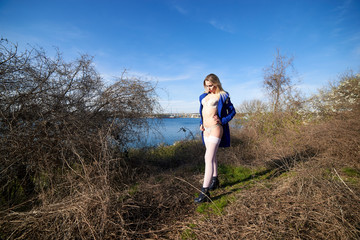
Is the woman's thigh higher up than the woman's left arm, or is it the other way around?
the woman's left arm

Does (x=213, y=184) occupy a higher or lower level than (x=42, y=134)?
lower

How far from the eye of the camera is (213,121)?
3174mm

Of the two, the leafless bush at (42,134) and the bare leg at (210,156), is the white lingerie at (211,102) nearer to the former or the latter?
the bare leg at (210,156)

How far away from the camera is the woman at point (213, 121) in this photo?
10.1 feet

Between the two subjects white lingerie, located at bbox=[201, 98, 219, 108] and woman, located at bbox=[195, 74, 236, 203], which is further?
white lingerie, located at bbox=[201, 98, 219, 108]

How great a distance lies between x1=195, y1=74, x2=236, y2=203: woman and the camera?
10.1 feet

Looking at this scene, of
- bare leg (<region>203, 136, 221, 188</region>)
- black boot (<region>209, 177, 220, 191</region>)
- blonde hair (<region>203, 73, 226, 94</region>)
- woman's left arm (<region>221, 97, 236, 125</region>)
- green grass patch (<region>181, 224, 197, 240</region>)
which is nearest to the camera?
green grass patch (<region>181, 224, 197, 240</region>)

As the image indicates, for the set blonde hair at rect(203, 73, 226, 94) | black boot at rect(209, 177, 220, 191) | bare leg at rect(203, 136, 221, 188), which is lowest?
black boot at rect(209, 177, 220, 191)

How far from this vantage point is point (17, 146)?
3.00 meters

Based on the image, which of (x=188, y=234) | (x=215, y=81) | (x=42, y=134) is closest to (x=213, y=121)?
(x=215, y=81)

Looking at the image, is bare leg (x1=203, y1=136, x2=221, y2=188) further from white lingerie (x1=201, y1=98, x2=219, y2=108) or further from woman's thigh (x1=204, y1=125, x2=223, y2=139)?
white lingerie (x1=201, y1=98, x2=219, y2=108)

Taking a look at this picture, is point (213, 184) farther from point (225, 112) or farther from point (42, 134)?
point (42, 134)

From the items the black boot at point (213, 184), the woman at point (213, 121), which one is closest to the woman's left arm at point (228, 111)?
the woman at point (213, 121)

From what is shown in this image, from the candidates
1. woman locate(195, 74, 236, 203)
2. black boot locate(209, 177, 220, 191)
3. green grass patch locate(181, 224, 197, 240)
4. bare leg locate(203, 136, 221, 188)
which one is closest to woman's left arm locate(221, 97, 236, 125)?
woman locate(195, 74, 236, 203)
